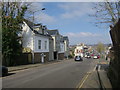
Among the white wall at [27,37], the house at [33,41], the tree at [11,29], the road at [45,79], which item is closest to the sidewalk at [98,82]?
the road at [45,79]

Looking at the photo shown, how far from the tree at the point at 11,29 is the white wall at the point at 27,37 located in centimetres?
635

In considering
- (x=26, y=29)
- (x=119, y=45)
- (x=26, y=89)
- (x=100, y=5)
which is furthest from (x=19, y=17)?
(x=119, y=45)

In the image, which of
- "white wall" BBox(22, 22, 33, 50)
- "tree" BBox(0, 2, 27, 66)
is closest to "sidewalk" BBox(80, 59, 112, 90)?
"tree" BBox(0, 2, 27, 66)

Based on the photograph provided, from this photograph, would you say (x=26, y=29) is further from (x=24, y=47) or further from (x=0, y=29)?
(x=0, y=29)

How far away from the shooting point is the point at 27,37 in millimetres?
37562

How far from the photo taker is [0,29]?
86.4ft

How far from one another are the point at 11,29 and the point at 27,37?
28.8ft

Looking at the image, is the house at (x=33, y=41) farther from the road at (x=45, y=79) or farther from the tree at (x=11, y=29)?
the road at (x=45, y=79)

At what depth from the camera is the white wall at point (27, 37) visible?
37.0 meters

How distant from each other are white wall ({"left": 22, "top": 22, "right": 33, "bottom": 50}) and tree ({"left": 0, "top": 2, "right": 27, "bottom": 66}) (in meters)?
6.35

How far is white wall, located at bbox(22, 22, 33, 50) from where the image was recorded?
37031 millimetres

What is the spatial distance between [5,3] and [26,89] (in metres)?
23.7

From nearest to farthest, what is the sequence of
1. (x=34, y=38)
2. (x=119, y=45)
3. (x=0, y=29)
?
(x=119, y=45) → (x=0, y=29) → (x=34, y=38)

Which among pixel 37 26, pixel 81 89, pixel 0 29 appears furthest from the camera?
pixel 37 26
